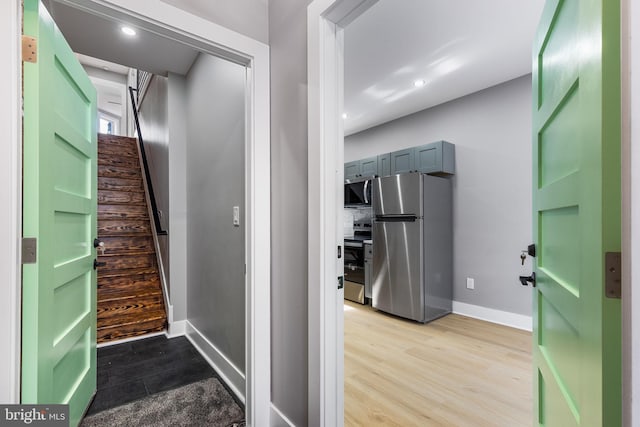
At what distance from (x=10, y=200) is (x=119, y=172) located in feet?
11.6

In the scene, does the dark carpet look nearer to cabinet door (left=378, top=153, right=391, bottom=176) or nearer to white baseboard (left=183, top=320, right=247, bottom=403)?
white baseboard (left=183, top=320, right=247, bottom=403)

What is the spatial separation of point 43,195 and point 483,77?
3.70 meters

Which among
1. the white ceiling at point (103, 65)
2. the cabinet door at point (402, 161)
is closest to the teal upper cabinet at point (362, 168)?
the cabinet door at point (402, 161)

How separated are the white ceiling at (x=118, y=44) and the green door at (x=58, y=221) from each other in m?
0.83

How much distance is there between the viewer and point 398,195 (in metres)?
3.58

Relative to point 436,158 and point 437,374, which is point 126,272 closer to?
point 437,374

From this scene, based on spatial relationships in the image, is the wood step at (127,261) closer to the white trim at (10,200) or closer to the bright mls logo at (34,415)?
the bright mls logo at (34,415)

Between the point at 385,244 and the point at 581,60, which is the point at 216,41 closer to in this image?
the point at 581,60

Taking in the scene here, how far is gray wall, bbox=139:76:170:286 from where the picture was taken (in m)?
3.06

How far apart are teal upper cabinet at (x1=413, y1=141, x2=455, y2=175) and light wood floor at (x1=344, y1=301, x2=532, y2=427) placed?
1801 millimetres

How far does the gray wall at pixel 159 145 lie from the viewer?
3062mm

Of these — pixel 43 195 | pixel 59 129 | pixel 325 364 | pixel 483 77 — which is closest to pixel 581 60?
pixel 325 364

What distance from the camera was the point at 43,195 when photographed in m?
1.17

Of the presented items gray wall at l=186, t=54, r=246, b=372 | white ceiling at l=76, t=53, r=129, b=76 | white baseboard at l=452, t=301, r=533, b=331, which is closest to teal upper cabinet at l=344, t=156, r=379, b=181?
white baseboard at l=452, t=301, r=533, b=331
